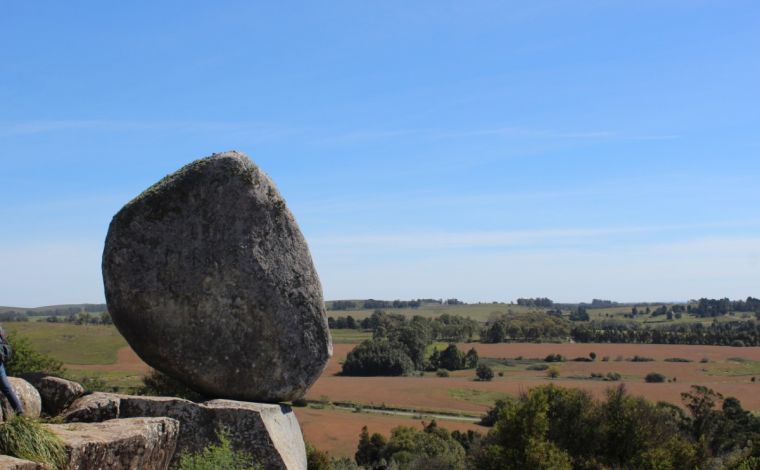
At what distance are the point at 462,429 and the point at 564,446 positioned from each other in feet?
110

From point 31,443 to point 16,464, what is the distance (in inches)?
25.5

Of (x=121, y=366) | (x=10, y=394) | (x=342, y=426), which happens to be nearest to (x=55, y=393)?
(x=10, y=394)

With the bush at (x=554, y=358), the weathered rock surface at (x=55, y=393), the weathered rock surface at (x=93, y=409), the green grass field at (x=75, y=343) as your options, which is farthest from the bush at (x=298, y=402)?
the bush at (x=554, y=358)

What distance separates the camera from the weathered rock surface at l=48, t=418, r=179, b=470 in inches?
385

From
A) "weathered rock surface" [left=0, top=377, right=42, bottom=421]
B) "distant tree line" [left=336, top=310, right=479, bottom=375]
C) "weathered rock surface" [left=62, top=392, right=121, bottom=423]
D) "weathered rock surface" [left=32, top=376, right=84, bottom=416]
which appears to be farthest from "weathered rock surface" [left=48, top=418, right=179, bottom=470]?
"distant tree line" [left=336, top=310, right=479, bottom=375]

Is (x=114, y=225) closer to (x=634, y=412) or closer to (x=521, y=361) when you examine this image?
(x=634, y=412)

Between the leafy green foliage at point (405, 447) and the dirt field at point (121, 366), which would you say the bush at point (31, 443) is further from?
the dirt field at point (121, 366)

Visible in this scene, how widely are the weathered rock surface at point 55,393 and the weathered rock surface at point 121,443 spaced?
2.30m

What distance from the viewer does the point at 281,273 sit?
585 inches

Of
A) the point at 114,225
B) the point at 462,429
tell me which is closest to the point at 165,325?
the point at 114,225

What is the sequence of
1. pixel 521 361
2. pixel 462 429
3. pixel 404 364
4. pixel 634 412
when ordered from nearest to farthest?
pixel 634 412 → pixel 462 429 → pixel 404 364 → pixel 521 361

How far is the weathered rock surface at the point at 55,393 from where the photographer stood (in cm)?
1323

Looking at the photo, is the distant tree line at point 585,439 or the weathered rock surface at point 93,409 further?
the distant tree line at point 585,439

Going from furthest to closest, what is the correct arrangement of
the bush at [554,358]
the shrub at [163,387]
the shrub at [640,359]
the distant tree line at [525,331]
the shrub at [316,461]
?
the distant tree line at [525,331], the bush at [554,358], the shrub at [640,359], the shrub at [316,461], the shrub at [163,387]
